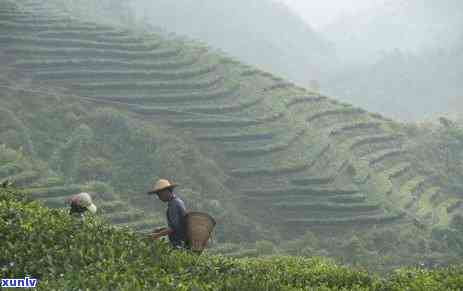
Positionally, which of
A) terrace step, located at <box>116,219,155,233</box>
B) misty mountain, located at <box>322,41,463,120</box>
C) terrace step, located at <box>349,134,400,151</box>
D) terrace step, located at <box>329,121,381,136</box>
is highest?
misty mountain, located at <box>322,41,463,120</box>

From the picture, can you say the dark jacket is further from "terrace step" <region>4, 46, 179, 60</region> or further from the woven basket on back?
"terrace step" <region>4, 46, 179, 60</region>

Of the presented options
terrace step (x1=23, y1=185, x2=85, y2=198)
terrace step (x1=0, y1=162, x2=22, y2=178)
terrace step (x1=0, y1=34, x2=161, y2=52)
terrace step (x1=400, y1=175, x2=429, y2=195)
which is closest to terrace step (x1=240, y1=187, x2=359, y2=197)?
terrace step (x1=400, y1=175, x2=429, y2=195)

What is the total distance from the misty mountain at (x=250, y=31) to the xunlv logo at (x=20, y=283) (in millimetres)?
77922

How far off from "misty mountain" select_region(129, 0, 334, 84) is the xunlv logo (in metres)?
77.9

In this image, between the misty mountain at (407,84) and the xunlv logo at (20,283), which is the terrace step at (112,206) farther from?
the misty mountain at (407,84)

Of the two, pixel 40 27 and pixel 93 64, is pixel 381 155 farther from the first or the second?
pixel 40 27

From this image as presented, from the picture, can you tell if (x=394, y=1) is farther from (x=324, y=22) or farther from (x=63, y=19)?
(x=63, y=19)

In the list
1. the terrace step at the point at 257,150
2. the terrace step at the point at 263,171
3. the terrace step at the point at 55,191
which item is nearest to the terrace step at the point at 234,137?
the terrace step at the point at 257,150

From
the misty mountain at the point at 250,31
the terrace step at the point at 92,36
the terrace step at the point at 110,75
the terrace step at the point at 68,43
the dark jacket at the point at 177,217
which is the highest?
the misty mountain at the point at 250,31

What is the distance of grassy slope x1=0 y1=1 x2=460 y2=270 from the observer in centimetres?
2691

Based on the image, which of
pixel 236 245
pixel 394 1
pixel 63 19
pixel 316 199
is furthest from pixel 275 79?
pixel 394 1

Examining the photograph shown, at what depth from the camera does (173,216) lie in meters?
6.73

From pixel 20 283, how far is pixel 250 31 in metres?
92.1

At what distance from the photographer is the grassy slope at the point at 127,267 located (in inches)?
210
